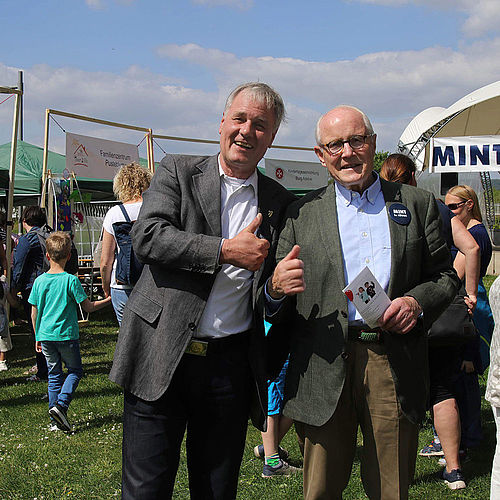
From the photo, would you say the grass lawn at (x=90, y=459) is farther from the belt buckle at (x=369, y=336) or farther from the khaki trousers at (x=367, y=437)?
the belt buckle at (x=369, y=336)

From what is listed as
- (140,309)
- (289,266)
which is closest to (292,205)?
(289,266)

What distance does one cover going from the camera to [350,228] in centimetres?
241

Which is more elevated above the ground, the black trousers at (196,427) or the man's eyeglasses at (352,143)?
the man's eyeglasses at (352,143)

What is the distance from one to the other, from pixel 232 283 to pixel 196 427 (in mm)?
579

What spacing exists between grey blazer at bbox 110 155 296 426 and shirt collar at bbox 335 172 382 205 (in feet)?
1.17

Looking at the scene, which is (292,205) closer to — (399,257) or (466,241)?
(399,257)

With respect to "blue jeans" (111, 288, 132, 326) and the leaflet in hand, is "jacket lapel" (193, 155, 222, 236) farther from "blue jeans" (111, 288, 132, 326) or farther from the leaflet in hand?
"blue jeans" (111, 288, 132, 326)

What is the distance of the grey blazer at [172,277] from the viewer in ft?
6.92

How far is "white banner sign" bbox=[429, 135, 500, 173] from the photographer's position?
11.1 m

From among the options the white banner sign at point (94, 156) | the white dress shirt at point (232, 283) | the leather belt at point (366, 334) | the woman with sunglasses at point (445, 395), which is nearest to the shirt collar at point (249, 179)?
the white dress shirt at point (232, 283)

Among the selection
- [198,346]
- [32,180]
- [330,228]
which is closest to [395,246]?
[330,228]

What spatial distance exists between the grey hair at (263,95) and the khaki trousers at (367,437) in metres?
0.96

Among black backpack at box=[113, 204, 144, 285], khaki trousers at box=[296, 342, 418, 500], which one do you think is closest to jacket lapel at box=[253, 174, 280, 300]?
khaki trousers at box=[296, 342, 418, 500]

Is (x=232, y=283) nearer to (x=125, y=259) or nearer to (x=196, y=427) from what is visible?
(x=196, y=427)
